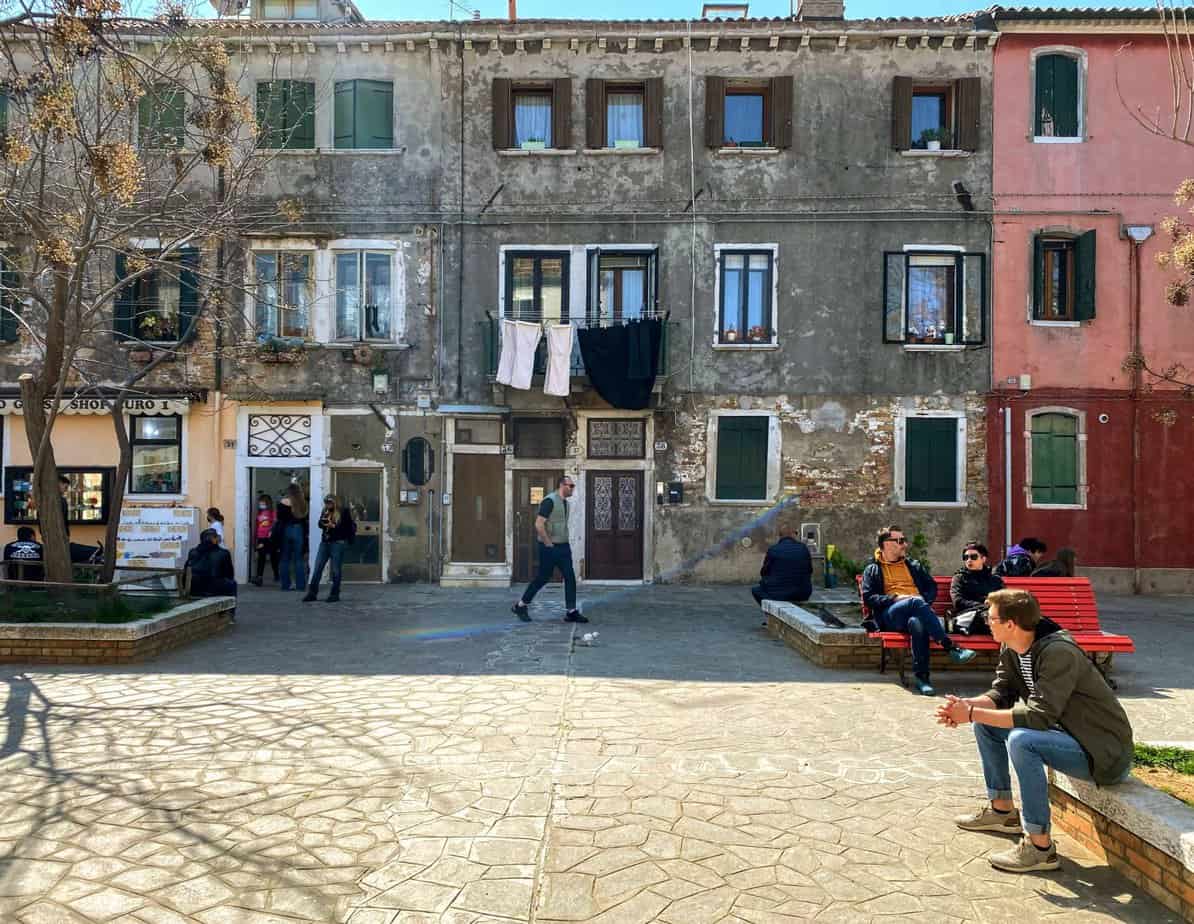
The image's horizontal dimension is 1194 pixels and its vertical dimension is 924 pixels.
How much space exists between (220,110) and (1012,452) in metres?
13.8

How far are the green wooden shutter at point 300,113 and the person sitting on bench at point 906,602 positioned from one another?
524 inches

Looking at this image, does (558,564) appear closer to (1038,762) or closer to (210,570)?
(210,570)

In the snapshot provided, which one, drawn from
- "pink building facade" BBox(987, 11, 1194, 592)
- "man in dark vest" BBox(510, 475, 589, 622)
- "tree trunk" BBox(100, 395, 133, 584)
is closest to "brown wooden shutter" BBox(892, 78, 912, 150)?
"pink building facade" BBox(987, 11, 1194, 592)

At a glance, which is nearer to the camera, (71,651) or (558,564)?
(71,651)

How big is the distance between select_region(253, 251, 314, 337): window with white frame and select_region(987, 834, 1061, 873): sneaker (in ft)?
49.1

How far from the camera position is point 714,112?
16.4 metres

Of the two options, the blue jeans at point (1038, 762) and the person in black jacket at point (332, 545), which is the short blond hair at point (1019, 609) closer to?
the blue jeans at point (1038, 762)

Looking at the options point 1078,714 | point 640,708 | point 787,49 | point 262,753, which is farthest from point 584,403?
point 1078,714

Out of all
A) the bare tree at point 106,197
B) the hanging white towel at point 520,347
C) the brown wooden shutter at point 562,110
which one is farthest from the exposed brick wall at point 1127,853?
the brown wooden shutter at point 562,110

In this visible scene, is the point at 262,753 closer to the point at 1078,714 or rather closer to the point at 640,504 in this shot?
the point at 1078,714

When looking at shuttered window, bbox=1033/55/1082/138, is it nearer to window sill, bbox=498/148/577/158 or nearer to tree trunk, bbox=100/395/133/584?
window sill, bbox=498/148/577/158

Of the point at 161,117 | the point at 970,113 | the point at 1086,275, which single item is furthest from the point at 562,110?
the point at 1086,275

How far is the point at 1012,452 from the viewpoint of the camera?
16.3m

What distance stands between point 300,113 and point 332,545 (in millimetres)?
8220
